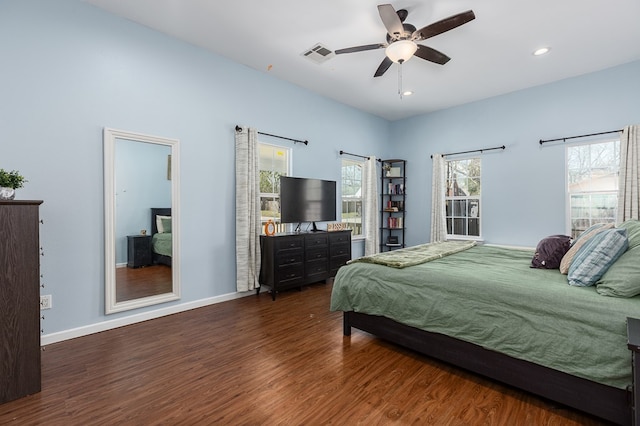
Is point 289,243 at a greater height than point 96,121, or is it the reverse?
point 96,121

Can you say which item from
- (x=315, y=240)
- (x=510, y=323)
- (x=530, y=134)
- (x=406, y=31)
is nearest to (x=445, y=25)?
(x=406, y=31)

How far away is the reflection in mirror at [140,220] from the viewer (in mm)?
2959

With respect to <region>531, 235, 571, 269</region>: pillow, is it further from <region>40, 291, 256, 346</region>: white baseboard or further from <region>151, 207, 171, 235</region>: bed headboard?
<region>151, 207, 171, 235</region>: bed headboard

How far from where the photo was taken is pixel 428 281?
232cm

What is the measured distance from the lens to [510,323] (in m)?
1.90

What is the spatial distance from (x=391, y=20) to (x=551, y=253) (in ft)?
7.88

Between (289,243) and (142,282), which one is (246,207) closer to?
(289,243)

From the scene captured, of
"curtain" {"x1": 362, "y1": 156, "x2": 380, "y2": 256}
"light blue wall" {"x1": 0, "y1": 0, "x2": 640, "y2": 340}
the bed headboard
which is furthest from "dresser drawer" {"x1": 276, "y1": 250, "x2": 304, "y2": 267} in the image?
"curtain" {"x1": 362, "y1": 156, "x2": 380, "y2": 256}

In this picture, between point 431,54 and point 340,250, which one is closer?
point 431,54

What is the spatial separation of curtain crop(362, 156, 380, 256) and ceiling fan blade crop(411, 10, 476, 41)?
3115mm

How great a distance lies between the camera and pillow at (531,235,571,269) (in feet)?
8.43

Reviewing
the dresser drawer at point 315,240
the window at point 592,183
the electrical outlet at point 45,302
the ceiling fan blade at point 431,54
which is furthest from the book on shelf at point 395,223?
the electrical outlet at point 45,302

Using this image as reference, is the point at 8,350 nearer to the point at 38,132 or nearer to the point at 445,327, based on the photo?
the point at 38,132

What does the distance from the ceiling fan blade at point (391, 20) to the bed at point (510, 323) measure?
2.06 m
